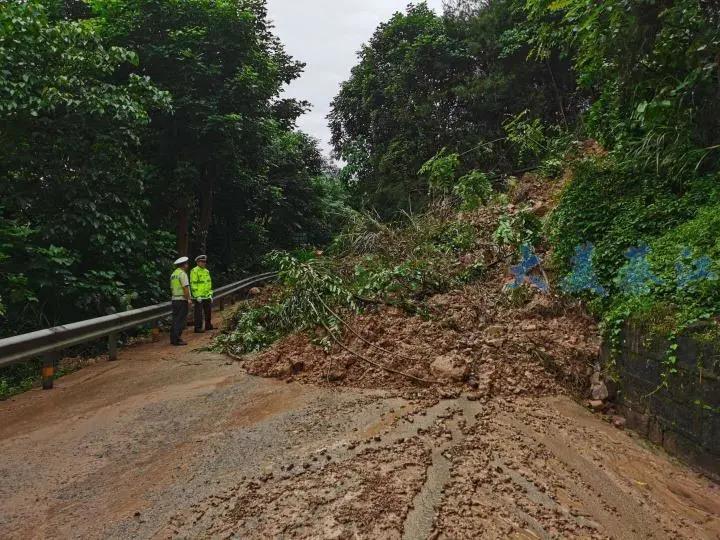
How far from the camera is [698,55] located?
5.45 metres

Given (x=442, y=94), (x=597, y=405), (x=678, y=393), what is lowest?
(x=597, y=405)

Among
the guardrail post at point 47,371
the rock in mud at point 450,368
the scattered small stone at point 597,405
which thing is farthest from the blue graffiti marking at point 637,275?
the guardrail post at point 47,371

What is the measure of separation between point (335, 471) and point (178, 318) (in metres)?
6.13

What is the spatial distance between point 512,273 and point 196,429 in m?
5.26

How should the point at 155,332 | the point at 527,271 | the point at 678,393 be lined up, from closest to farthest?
1. the point at 678,393
2. the point at 527,271
3. the point at 155,332

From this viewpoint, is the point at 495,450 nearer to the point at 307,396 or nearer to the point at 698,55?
the point at 307,396

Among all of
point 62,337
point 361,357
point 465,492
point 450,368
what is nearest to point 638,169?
point 450,368

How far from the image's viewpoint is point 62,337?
5.88 metres

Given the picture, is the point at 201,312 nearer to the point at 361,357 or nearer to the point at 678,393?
the point at 361,357

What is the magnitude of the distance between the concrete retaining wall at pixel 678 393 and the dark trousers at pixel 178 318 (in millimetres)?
6845

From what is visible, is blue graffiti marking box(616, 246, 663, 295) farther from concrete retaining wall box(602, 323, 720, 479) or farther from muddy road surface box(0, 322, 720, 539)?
muddy road surface box(0, 322, 720, 539)

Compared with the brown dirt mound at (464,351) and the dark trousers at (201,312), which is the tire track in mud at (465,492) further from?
the dark trousers at (201,312)

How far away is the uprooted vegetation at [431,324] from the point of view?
4.98m

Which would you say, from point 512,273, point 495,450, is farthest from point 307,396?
point 512,273
